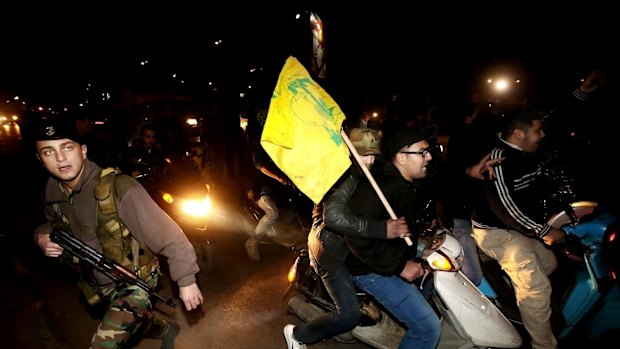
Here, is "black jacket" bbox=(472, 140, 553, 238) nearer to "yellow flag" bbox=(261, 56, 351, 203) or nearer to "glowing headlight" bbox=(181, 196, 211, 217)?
"yellow flag" bbox=(261, 56, 351, 203)

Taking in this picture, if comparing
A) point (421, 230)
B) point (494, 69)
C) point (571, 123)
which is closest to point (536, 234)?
point (421, 230)

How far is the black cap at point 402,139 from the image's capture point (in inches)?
109

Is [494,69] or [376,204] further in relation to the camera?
[494,69]

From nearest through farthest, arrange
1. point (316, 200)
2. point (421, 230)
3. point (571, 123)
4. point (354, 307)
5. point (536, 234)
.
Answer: point (316, 200) < point (354, 307) < point (536, 234) < point (421, 230) < point (571, 123)

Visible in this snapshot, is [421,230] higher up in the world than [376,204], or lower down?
lower down

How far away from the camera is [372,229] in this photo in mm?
2594

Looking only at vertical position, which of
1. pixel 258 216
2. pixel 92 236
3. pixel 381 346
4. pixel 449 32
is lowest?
pixel 381 346

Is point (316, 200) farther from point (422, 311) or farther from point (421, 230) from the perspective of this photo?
point (421, 230)

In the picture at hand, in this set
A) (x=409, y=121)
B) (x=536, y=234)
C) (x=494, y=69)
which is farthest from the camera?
(x=494, y=69)

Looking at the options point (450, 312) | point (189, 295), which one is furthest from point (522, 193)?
point (189, 295)

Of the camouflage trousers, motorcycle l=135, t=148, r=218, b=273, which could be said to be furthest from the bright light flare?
motorcycle l=135, t=148, r=218, b=273

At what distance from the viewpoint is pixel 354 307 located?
10.0 feet

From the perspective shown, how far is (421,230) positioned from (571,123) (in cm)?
424

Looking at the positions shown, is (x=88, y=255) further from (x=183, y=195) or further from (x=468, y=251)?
(x=468, y=251)
